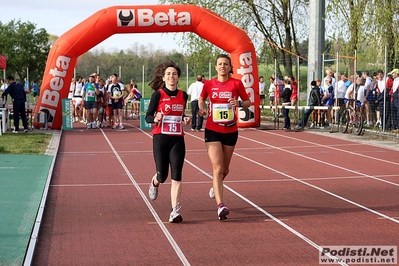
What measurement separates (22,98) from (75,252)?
18.1 meters

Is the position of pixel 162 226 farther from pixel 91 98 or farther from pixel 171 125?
pixel 91 98

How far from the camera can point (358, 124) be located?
23.1 metres

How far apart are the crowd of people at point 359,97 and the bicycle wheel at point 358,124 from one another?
1.65 feet

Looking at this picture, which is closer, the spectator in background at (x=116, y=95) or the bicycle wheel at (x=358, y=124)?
the bicycle wheel at (x=358, y=124)

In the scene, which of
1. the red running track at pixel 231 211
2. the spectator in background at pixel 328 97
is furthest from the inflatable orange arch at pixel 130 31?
the red running track at pixel 231 211

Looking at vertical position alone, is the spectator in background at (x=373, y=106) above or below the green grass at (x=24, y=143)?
above

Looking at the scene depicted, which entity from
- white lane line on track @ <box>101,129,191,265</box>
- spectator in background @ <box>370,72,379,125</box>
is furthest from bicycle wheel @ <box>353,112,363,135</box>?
white lane line on track @ <box>101,129,191,265</box>

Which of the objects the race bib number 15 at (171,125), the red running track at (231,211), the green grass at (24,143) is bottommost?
the red running track at (231,211)

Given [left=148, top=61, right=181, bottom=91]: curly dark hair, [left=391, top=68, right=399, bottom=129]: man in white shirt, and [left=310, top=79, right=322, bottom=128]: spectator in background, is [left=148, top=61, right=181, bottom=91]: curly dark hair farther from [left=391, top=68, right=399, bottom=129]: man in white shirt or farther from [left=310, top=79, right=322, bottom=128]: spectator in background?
[left=310, top=79, right=322, bottom=128]: spectator in background

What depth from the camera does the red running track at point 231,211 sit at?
25.0 ft

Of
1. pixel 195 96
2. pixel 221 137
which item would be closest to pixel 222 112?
pixel 221 137

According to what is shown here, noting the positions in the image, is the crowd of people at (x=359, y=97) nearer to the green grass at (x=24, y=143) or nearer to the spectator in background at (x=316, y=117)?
the spectator in background at (x=316, y=117)

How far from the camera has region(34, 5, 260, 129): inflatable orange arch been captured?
1000 inches

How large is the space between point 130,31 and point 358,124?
8284 millimetres
